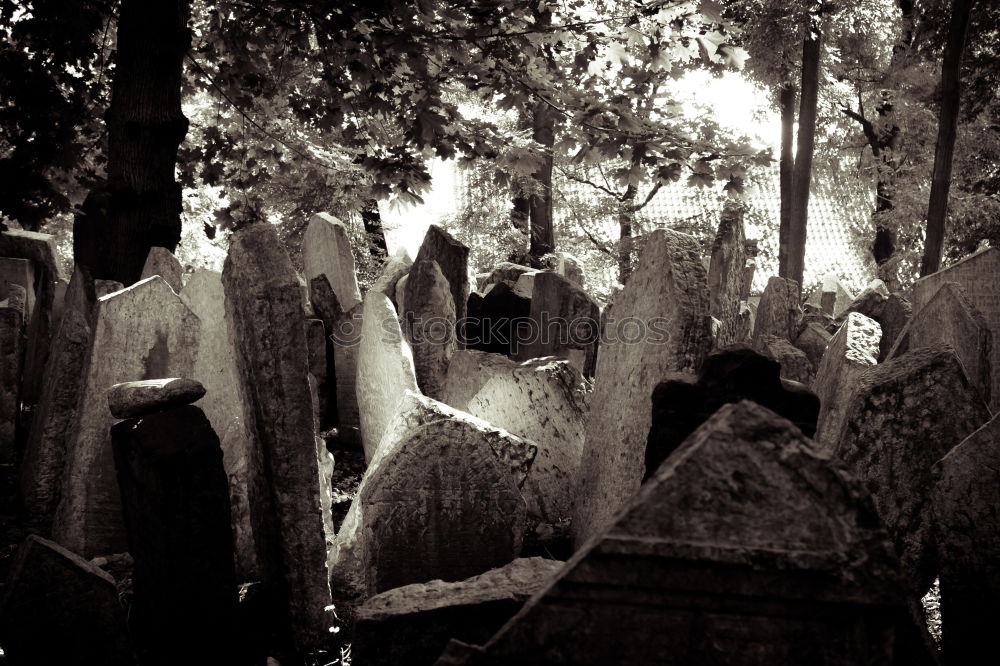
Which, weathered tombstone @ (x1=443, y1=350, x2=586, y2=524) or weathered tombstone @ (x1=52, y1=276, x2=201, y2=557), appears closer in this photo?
weathered tombstone @ (x1=52, y1=276, x2=201, y2=557)

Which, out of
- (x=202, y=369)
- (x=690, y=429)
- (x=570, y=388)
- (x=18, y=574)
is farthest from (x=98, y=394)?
(x=690, y=429)

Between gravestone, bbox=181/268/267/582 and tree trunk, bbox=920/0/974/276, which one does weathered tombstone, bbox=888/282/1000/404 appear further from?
tree trunk, bbox=920/0/974/276

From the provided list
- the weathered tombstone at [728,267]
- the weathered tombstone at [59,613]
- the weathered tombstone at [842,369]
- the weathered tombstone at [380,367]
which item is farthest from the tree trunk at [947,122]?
the weathered tombstone at [59,613]

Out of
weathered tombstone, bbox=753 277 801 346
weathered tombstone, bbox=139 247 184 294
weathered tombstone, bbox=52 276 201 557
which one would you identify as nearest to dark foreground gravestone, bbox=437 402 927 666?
weathered tombstone, bbox=52 276 201 557

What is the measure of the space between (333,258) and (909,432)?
5770 mm

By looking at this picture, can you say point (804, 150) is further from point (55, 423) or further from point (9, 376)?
point (55, 423)

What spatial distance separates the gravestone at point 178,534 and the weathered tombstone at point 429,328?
11.1 feet

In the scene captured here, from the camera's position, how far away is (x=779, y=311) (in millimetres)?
9125

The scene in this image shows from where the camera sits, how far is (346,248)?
811cm

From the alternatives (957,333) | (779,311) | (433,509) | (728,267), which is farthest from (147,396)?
(779,311)

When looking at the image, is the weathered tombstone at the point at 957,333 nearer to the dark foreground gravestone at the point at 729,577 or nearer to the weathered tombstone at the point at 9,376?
the dark foreground gravestone at the point at 729,577

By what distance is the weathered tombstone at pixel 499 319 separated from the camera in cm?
844

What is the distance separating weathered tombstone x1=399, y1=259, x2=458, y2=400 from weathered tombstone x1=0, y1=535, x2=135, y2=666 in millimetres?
3686

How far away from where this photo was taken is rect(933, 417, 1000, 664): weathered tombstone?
8.98 feet
